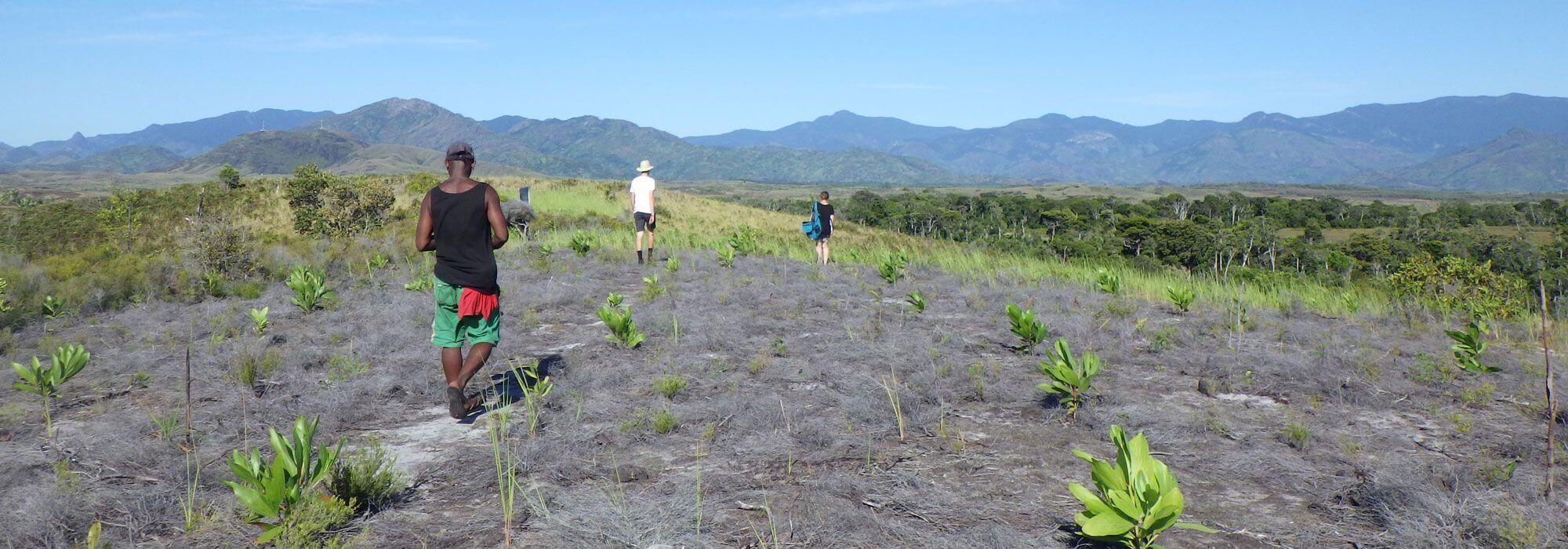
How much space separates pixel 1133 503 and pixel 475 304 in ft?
12.5

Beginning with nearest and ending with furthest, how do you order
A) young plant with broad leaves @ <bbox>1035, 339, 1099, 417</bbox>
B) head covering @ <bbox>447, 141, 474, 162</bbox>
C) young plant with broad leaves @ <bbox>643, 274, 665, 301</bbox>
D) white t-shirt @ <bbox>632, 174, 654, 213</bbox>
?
young plant with broad leaves @ <bbox>1035, 339, 1099, 417</bbox> < head covering @ <bbox>447, 141, 474, 162</bbox> < young plant with broad leaves @ <bbox>643, 274, 665, 301</bbox> < white t-shirt @ <bbox>632, 174, 654, 213</bbox>

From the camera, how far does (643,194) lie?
12.5 metres

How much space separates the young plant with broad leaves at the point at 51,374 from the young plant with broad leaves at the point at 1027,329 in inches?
252

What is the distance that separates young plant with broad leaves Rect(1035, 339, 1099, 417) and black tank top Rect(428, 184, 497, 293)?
3.50 m

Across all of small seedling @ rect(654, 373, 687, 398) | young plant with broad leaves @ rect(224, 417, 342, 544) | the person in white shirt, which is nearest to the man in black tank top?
small seedling @ rect(654, 373, 687, 398)

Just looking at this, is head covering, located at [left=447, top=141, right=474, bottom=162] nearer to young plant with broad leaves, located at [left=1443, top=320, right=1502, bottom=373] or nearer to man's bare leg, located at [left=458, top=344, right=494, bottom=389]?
man's bare leg, located at [left=458, top=344, right=494, bottom=389]

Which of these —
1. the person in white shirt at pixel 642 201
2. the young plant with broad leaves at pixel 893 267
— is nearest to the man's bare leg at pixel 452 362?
the young plant with broad leaves at pixel 893 267

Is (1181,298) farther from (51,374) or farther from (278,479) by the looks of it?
(51,374)

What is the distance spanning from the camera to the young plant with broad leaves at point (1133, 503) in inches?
115

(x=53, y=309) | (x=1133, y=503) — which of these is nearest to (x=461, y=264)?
(x=1133, y=503)

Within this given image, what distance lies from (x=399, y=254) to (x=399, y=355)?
7.77m

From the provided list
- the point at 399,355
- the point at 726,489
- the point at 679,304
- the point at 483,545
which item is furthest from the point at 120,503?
the point at 679,304

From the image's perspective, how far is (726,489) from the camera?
3.67m

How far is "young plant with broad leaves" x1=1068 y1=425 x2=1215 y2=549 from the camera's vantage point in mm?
2914
